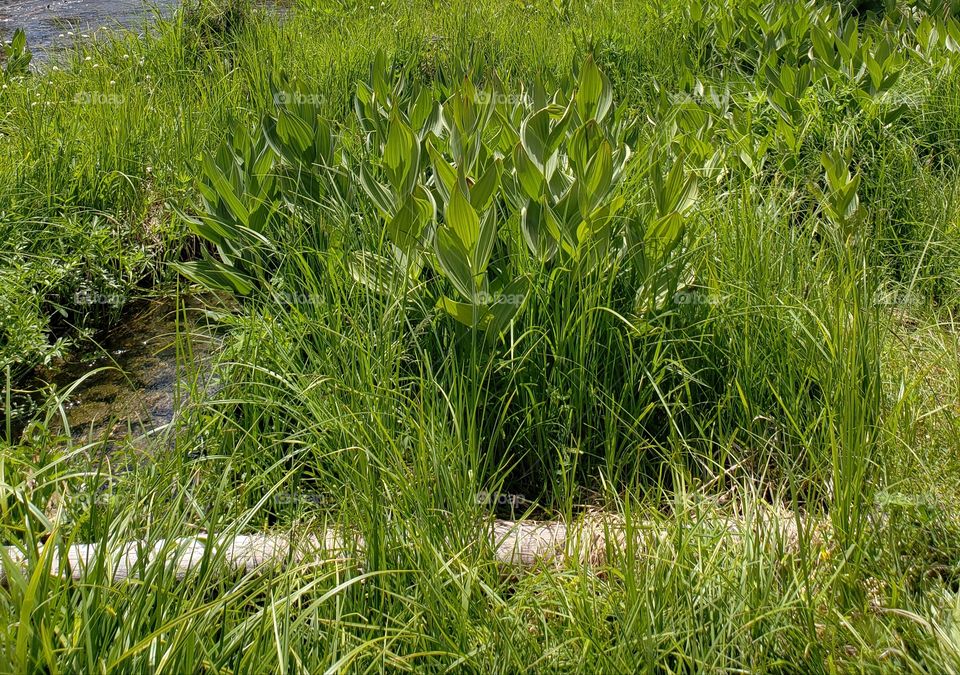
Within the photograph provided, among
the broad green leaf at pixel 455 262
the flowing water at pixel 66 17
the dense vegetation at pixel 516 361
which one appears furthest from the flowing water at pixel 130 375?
the flowing water at pixel 66 17

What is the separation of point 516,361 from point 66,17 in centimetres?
632

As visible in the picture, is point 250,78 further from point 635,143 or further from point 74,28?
point 74,28

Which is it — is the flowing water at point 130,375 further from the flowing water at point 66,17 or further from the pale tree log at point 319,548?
the flowing water at point 66,17

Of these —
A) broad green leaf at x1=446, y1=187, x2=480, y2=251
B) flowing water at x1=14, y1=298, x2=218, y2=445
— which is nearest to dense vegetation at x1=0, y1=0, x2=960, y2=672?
broad green leaf at x1=446, y1=187, x2=480, y2=251

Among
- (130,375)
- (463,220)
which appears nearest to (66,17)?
(130,375)

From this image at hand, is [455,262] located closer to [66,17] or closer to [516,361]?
[516,361]

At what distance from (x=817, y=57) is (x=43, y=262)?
12.2 feet

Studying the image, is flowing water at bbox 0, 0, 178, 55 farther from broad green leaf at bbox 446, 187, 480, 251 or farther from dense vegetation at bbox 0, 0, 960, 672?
broad green leaf at bbox 446, 187, 480, 251

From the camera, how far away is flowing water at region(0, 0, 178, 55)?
649 centimetres

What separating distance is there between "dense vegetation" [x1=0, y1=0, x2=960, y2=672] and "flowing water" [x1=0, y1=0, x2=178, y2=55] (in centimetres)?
209

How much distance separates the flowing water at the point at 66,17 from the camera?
21.3ft

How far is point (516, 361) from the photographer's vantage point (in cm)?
265

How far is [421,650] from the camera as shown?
5.83ft

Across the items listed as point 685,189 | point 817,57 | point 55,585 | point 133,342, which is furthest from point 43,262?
point 817,57
